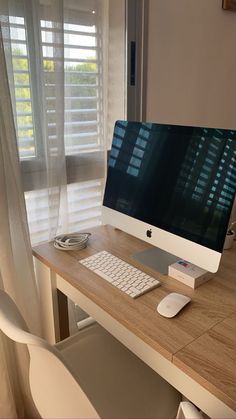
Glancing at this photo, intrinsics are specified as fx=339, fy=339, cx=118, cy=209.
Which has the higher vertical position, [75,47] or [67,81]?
[75,47]

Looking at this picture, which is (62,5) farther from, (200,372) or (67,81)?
(200,372)

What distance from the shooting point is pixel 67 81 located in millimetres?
1352

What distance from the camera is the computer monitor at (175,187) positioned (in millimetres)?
914

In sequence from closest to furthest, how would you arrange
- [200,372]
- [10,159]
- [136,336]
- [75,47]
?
[200,372] → [136,336] → [10,159] → [75,47]

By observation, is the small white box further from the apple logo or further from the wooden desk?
the apple logo

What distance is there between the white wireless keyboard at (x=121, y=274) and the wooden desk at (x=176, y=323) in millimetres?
19

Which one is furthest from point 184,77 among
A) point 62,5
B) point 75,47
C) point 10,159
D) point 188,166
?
point 10,159

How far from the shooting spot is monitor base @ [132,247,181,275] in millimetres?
1129

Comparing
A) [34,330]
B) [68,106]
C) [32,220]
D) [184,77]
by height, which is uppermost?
[184,77]

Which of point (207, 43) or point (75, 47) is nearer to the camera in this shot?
point (75, 47)

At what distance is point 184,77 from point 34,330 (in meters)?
1.40

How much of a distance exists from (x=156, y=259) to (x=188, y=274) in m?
0.18

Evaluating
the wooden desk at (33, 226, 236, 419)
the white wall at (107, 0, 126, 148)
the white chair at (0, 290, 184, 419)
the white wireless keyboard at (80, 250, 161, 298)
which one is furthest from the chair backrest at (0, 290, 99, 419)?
the white wall at (107, 0, 126, 148)

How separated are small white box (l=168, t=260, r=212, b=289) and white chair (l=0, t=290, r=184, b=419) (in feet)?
0.99
